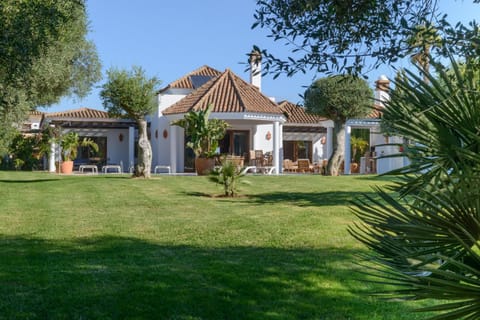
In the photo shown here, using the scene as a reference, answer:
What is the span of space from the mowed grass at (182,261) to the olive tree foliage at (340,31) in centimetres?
136

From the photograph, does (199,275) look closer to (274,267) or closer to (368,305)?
(274,267)

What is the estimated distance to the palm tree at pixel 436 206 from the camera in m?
2.15

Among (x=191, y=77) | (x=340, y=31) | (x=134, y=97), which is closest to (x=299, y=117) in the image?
(x=191, y=77)

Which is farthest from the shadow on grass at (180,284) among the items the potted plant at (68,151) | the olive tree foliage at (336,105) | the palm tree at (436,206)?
the potted plant at (68,151)

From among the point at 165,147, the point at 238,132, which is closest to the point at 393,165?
the point at 238,132

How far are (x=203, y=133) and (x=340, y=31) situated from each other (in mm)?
Answer: 19777

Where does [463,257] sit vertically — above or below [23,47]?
below

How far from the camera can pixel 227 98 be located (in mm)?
29250

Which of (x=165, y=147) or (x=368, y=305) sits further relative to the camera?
(x=165, y=147)

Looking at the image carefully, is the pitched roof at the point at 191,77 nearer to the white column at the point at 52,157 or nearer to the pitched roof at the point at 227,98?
the pitched roof at the point at 227,98

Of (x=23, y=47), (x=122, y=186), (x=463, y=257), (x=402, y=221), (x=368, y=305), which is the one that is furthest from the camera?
(x=122, y=186)

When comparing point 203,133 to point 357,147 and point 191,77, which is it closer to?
point 191,77

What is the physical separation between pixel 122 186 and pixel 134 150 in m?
17.5

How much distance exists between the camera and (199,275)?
667 centimetres
